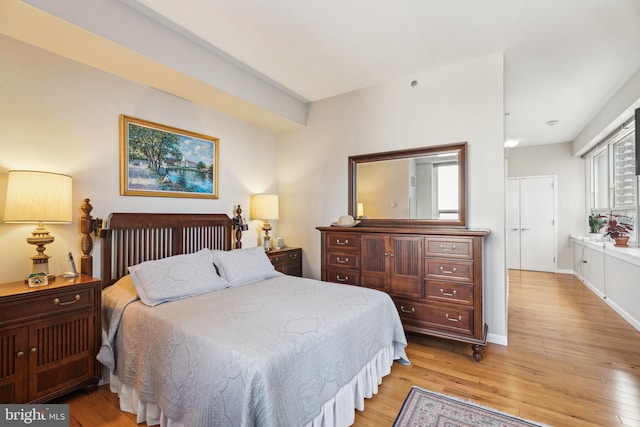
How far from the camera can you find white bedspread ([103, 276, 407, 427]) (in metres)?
1.24

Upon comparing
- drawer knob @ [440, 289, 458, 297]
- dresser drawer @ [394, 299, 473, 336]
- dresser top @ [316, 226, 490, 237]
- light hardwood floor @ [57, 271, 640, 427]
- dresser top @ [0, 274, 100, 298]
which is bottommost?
light hardwood floor @ [57, 271, 640, 427]

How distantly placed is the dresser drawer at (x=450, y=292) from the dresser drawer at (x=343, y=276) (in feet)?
2.40

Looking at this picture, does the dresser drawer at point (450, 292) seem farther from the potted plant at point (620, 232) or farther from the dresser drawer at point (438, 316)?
the potted plant at point (620, 232)

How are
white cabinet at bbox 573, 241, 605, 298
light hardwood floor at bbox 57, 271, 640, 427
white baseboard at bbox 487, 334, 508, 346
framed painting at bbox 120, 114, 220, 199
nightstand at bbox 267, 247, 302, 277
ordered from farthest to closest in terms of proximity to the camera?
white cabinet at bbox 573, 241, 605, 298
nightstand at bbox 267, 247, 302, 277
white baseboard at bbox 487, 334, 508, 346
framed painting at bbox 120, 114, 220, 199
light hardwood floor at bbox 57, 271, 640, 427

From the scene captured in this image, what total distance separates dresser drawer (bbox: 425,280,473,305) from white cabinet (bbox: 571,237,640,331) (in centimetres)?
208

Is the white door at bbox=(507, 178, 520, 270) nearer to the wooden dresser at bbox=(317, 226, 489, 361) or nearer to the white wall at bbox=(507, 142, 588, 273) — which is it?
the white wall at bbox=(507, 142, 588, 273)

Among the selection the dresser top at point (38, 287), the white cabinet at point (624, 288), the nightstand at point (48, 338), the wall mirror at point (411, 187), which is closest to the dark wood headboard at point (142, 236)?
the dresser top at point (38, 287)

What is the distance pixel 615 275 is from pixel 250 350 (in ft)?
15.4

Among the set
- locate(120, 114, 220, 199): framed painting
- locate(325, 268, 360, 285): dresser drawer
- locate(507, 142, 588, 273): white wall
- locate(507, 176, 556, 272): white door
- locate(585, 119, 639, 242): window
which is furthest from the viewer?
locate(507, 176, 556, 272): white door

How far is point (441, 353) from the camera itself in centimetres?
263

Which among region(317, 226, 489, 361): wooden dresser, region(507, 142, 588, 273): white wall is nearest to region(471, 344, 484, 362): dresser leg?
region(317, 226, 489, 361): wooden dresser

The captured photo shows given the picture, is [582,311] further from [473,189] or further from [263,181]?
[263,181]

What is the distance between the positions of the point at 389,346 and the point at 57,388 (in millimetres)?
2247

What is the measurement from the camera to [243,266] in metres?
2.67
